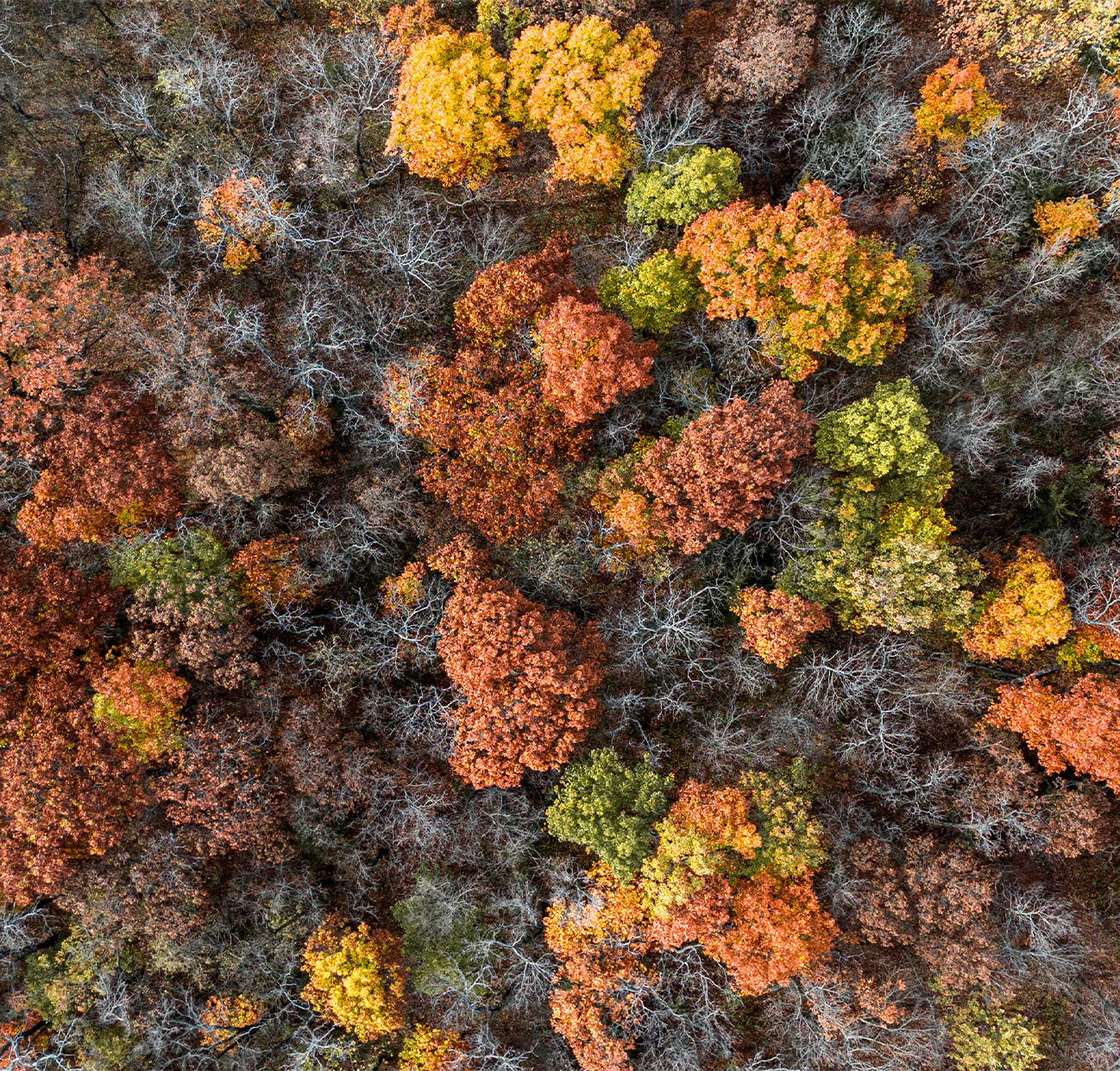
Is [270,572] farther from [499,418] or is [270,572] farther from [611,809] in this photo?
[611,809]

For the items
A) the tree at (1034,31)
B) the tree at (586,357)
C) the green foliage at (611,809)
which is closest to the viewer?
the tree at (586,357)

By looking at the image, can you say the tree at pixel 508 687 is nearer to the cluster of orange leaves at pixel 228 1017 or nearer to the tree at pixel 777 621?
the tree at pixel 777 621

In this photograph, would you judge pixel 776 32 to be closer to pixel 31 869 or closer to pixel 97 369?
pixel 97 369

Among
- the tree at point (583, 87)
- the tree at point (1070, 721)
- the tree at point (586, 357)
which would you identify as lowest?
the tree at point (1070, 721)

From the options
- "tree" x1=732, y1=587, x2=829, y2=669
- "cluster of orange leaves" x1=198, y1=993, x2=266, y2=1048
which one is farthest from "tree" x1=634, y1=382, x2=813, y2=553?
"cluster of orange leaves" x1=198, y1=993, x2=266, y2=1048

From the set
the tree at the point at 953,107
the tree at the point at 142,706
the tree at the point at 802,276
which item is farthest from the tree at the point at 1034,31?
the tree at the point at 142,706

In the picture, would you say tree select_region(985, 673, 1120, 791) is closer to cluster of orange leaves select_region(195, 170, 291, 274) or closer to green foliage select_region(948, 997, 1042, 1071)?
green foliage select_region(948, 997, 1042, 1071)

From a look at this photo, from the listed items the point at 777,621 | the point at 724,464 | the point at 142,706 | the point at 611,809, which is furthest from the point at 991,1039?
the point at 142,706

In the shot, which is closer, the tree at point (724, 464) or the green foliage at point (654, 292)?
the tree at point (724, 464)
